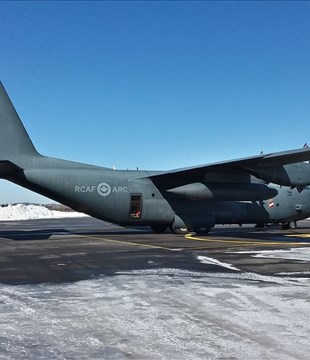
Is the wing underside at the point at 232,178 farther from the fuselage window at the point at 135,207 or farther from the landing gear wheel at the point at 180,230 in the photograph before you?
the landing gear wheel at the point at 180,230

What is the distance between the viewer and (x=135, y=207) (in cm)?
2248

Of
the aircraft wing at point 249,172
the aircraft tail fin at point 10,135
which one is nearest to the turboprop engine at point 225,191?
the aircraft wing at point 249,172

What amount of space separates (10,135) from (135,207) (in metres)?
7.19

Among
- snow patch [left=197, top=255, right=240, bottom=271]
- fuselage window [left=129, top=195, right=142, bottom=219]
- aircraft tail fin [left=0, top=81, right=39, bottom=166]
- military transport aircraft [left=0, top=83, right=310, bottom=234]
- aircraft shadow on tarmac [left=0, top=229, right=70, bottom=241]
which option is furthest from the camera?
fuselage window [left=129, top=195, right=142, bottom=219]

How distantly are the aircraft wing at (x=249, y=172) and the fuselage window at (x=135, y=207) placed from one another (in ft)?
4.93

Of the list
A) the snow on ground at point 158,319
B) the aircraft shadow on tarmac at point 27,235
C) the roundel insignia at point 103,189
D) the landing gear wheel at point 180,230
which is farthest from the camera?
the landing gear wheel at point 180,230

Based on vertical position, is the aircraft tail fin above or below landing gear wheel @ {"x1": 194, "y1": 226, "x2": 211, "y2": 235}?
above

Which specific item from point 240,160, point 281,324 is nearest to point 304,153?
point 240,160

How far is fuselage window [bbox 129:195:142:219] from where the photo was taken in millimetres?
22406

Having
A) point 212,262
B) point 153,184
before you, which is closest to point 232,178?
point 153,184

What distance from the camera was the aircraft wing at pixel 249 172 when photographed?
20344 millimetres

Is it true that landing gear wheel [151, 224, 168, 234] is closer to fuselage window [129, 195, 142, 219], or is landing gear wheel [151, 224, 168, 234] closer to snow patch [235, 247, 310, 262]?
fuselage window [129, 195, 142, 219]

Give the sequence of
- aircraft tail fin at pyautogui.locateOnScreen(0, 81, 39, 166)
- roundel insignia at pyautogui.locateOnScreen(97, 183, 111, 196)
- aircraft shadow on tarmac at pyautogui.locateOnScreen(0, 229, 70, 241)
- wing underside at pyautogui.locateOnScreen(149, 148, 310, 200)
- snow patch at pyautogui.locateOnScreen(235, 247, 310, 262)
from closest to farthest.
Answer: snow patch at pyautogui.locateOnScreen(235, 247, 310, 262), aircraft tail fin at pyautogui.locateOnScreen(0, 81, 39, 166), aircraft shadow on tarmac at pyautogui.locateOnScreen(0, 229, 70, 241), wing underside at pyautogui.locateOnScreen(149, 148, 310, 200), roundel insignia at pyautogui.locateOnScreen(97, 183, 111, 196)

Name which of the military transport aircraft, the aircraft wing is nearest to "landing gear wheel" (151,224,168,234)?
the military transport aircraft
